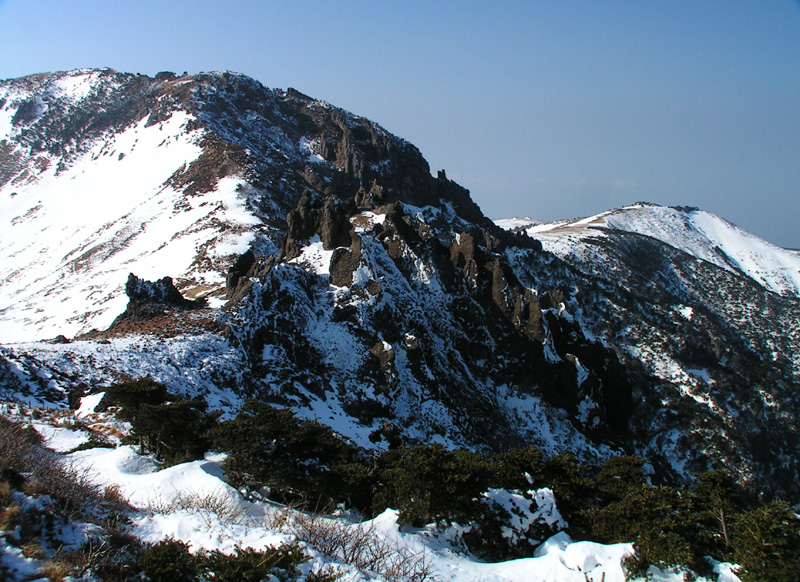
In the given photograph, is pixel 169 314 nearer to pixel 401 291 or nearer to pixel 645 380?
pixel 401 291

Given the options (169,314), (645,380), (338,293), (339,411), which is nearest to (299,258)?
(338,293)

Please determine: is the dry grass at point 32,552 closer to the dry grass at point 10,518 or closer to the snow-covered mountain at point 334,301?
the dry grass at point 10,518

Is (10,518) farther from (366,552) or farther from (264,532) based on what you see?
(366,552)

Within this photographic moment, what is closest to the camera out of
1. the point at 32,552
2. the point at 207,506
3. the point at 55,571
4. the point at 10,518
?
the point at 55,571

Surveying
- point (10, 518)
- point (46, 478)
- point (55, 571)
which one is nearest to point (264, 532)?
point (46, 478)

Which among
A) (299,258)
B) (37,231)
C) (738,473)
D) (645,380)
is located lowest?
(738,473)

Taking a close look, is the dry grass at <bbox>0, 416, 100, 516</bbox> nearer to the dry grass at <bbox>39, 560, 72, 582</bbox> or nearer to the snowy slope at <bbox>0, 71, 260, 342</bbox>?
the dry grass at <bbox>39, 560, 72, 582</bbox>

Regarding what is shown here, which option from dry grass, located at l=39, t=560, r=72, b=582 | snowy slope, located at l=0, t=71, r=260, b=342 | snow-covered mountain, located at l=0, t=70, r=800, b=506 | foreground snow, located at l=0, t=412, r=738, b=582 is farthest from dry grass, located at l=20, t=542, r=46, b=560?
snowy slope, located at l=0, t=71, r=260, b=342

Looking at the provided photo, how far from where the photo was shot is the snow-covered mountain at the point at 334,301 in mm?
33250

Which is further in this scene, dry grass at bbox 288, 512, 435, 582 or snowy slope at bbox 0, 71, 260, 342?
snowy slope at bbox 0, 71, 260, 342

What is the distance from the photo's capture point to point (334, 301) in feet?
129

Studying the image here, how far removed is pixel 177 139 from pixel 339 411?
74.6 m

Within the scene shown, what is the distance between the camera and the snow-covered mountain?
1309 inches

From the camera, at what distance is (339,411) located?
32250 millimetres
